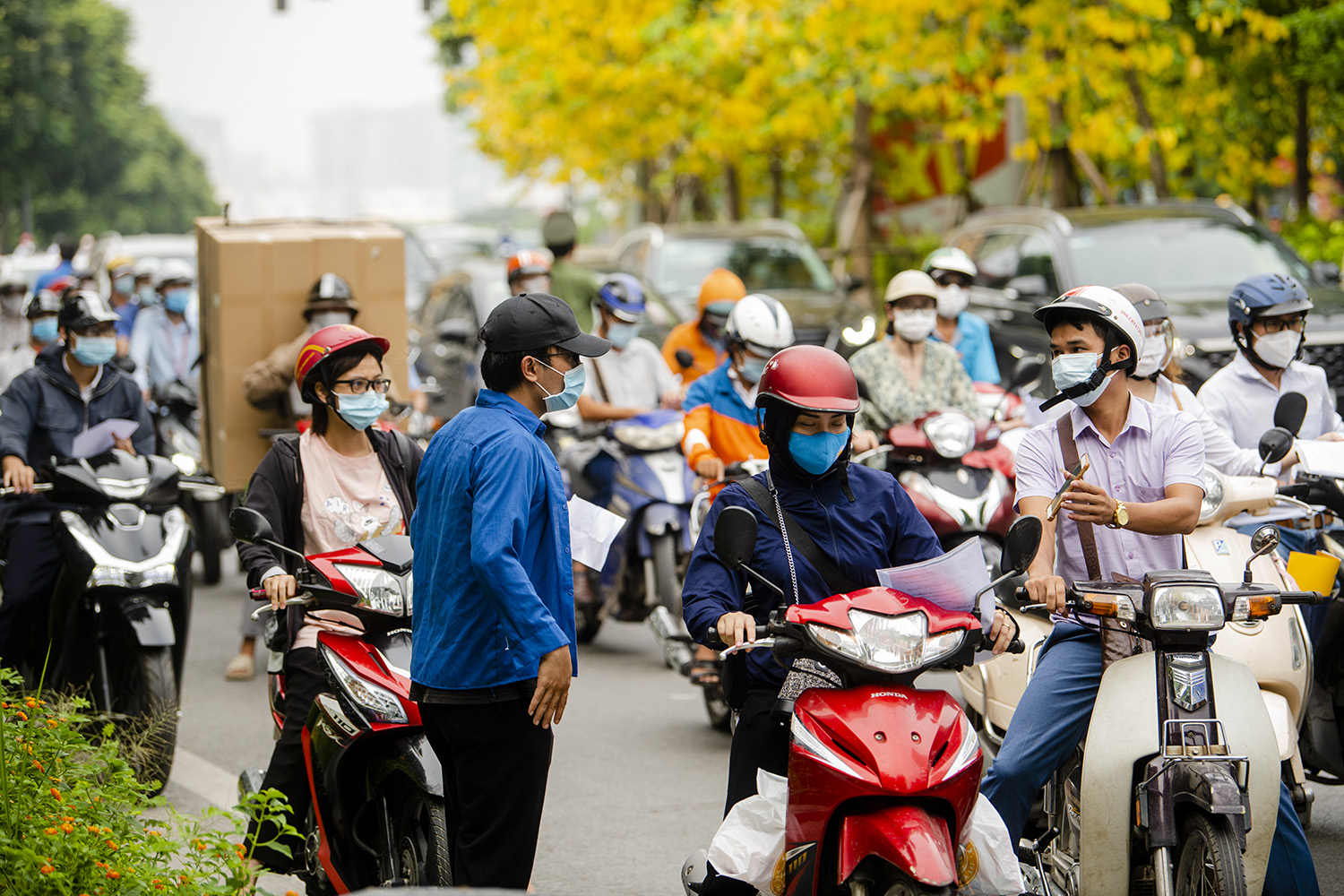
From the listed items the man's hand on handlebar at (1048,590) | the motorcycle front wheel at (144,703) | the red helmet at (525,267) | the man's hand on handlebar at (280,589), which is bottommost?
the motorcycle front wheel at (144,703)

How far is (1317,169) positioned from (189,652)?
20.6 metres

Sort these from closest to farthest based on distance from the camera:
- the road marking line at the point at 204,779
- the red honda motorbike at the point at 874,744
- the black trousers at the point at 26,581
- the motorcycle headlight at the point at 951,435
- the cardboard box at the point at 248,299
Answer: the red honda motorbike at the point at 874,744, the road marking line at the point at 204,779, the black trousers at the point at 26,581, the motorcycle headlight at the point at 951,435, the cardboard box at the point at 248,299

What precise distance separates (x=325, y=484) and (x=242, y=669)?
3727mm

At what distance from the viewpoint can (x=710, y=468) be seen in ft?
23.7

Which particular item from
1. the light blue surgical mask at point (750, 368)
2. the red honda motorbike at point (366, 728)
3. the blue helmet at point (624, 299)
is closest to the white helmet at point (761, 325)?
the light blue surgical mask at point (750, 368)

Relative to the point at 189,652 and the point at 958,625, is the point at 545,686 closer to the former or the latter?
the point at 958,625

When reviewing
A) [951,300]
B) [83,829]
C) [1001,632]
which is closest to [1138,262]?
[951,300]

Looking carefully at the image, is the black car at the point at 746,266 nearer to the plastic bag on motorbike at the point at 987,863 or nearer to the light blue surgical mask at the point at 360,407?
the light blue surgical mask at the point at 360,407

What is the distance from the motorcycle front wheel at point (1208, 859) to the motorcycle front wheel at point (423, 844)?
1917 millimetres

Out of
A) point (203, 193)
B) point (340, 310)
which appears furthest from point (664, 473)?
point (203, 193)

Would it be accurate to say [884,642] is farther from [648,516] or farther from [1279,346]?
[648,516]

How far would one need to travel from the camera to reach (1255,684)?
4.38 m

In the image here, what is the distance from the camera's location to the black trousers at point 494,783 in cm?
426

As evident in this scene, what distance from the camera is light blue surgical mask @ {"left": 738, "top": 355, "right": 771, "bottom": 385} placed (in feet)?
24.5
